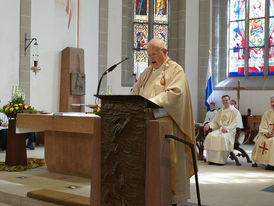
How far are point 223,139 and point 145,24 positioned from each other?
7319mm

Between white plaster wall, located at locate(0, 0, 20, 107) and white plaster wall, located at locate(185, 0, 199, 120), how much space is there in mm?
5824

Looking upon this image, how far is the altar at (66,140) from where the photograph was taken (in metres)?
6.13

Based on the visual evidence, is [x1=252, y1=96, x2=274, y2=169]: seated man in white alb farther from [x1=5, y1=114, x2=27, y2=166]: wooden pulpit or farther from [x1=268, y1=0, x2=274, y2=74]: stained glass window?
[x1=268, y1=0, x2=274, y2=74]: stained glass window

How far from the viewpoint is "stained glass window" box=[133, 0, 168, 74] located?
14258 mm

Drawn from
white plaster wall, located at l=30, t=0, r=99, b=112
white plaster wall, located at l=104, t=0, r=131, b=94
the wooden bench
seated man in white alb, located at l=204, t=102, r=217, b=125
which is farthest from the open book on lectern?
white plaster wall, located at l=104, t=0, r=131, b=94

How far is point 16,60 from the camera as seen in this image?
431 inches

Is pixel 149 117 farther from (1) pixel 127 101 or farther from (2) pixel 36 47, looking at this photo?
(2) pixel 36 47

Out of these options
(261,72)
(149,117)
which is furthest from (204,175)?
(261,72)

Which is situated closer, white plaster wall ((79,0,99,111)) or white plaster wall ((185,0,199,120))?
white plaster wall ((79,0,99,111))

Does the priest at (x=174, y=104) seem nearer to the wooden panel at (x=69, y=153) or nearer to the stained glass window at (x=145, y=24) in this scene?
the wooden panel at (x=69, y=153)

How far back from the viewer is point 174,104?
384 cm

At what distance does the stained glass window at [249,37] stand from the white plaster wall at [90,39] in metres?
4.70

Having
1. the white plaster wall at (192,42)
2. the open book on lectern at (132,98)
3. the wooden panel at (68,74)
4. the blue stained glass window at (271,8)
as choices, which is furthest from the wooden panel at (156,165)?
the blue stained glass window at (271,8)

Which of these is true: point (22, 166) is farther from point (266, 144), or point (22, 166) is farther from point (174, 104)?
point (266, 144)
